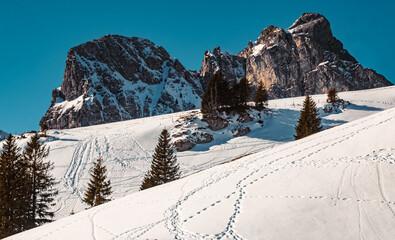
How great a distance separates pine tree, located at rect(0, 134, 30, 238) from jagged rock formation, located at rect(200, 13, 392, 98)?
145m

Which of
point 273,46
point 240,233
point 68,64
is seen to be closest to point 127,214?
point 240,233

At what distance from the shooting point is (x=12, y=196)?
574 inches

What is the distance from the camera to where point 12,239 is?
31.7ft

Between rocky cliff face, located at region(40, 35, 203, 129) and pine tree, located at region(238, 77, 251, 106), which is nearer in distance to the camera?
pine tree, located at region(238, 77, 251, 106)

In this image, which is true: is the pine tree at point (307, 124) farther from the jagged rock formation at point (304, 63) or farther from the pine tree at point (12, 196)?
the jagged rock formation at point (304, 63)

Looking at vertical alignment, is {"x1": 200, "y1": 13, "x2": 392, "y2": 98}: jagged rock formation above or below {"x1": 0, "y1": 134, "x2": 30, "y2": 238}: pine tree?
above

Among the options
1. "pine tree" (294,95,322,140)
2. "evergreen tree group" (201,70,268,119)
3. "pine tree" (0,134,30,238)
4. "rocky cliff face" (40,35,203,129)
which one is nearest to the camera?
"pine tree" (0,134,30,238)

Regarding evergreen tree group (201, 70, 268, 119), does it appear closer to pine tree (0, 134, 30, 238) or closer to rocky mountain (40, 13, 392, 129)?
pine tree (0, 134, 30, 238)

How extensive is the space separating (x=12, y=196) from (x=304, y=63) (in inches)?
6410

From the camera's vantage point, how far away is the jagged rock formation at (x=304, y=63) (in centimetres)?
12625

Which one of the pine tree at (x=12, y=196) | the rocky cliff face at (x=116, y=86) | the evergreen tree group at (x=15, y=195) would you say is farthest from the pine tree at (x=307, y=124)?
the rocky cliff face at (x=116, y=86)

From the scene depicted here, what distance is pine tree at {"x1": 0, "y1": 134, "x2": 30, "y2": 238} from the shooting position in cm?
1399

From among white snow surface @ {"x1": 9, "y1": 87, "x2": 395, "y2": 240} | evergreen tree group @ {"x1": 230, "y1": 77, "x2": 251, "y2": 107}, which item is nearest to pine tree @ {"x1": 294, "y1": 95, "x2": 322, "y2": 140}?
white snow surface @ {"x1": 9, "y1": 87, "x2": 395, "y2": 240}

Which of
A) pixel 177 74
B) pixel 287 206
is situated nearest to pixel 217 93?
pixel 287 206
